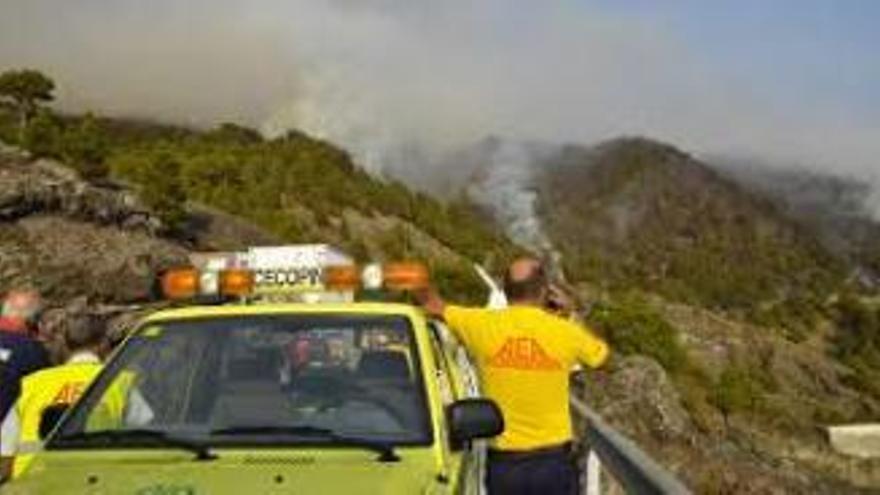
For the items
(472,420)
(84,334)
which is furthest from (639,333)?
(472,420)

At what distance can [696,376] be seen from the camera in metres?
64.7

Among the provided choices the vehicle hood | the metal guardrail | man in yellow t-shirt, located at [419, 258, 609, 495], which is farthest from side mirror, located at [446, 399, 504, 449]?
man in yellow t-shirt, located at [419, 258, 609, 495]

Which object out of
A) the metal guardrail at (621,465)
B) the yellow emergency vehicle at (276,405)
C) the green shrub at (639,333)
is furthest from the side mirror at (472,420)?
the green shrub at (639,333)

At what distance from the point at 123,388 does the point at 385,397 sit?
1.12 metres

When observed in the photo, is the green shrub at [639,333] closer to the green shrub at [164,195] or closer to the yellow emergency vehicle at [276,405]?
the green shrub at [164,195]

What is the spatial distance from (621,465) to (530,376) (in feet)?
5.88

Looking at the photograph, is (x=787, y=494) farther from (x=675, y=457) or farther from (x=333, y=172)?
(x=333, y=172)

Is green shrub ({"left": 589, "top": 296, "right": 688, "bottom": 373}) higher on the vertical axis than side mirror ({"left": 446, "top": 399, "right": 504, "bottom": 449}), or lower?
lower

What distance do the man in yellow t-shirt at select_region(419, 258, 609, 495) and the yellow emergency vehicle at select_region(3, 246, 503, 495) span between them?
168 millimetres

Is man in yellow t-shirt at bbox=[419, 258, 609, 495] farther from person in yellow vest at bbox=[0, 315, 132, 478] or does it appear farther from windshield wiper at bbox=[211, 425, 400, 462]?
person in yellow vest at bbox=[0, 315, 132, 478]

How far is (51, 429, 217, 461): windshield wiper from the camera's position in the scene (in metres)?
6.70

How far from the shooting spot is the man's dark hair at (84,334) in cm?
1012

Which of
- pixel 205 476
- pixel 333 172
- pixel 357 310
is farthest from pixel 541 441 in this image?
pixel 333 172

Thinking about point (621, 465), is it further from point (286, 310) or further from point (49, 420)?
point (49, 420)
